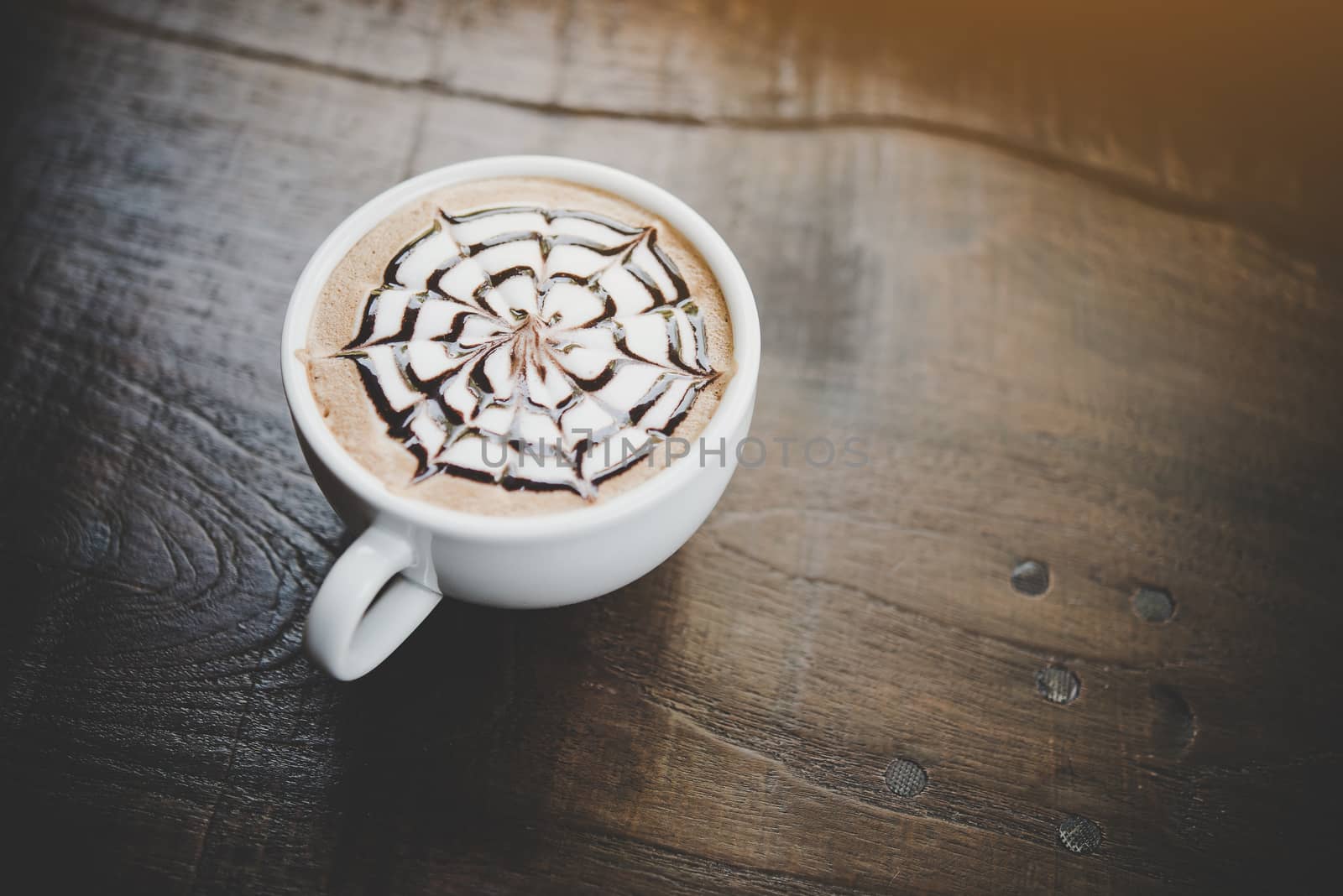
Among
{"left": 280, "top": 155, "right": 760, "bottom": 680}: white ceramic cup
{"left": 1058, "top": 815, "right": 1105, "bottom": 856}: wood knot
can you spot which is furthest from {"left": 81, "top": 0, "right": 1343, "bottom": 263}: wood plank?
{"left": 1058, "top": 815, "right": 1105, "bottom": 856}: wood knot

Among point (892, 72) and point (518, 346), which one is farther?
point (892, 72)

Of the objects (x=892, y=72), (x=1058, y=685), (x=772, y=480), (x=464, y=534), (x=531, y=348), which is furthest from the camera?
(x=892, y=72)

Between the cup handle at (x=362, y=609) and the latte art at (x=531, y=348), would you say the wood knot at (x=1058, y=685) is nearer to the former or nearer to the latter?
the latte art at (x=531, y=348)

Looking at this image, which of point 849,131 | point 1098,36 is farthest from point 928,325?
point 1098,36

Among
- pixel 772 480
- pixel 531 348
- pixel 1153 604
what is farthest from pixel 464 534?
pixel 1153 604

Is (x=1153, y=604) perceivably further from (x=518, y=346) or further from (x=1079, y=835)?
(x=518, y=346)

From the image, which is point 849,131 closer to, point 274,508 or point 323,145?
point 323,145
